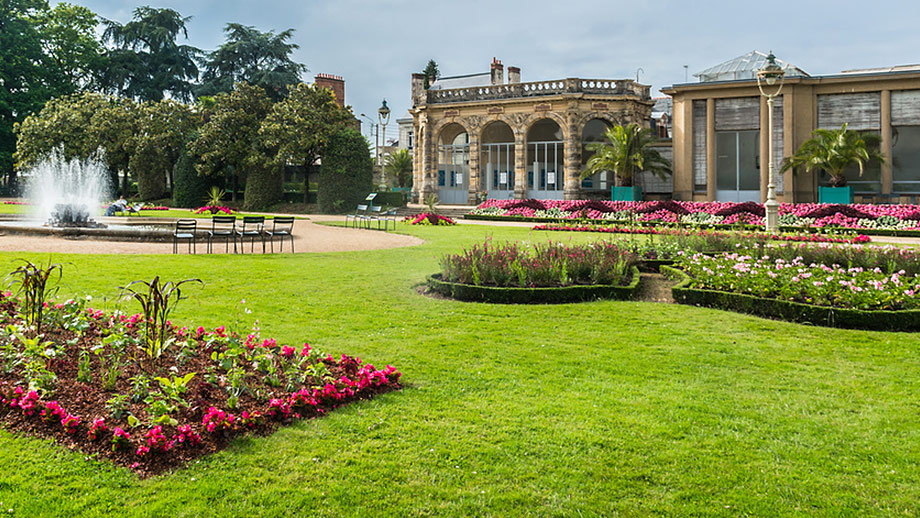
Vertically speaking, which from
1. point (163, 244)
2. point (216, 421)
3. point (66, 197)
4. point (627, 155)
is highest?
point (627, 155)

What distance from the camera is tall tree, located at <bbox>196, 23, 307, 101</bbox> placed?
52.0 m

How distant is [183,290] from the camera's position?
9625mm

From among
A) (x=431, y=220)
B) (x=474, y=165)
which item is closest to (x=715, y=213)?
(x=431, y=220)

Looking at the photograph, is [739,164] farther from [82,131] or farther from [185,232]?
[82,131]

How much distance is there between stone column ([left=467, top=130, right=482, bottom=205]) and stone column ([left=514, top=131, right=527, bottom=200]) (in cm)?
245

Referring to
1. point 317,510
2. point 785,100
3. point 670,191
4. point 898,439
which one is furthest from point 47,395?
point 670,191

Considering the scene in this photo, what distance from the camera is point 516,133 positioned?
127ft

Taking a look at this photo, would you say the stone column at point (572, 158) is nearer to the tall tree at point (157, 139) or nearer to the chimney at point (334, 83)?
the tall tree at point (157, 139)

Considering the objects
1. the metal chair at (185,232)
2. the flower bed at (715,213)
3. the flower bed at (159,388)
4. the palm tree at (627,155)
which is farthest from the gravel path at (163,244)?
the palm tree at (627,155)

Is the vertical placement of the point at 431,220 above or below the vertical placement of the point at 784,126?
below

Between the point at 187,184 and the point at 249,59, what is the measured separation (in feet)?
53.2

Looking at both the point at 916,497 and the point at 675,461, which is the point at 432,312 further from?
the point at 916,497

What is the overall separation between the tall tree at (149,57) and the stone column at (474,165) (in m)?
30.2

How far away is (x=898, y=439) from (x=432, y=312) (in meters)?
5.21
